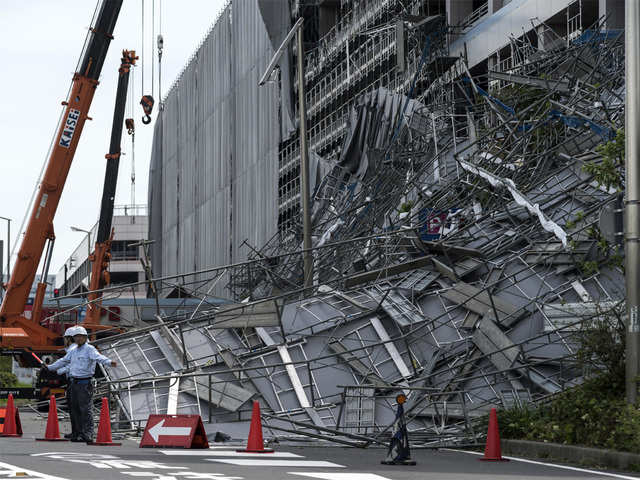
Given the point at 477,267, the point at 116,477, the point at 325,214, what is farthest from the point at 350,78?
the point at 116,477

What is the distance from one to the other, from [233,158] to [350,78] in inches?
774

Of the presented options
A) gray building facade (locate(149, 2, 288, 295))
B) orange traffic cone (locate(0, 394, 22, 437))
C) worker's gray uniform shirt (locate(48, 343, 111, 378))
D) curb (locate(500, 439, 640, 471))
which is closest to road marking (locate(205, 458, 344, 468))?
curb (locate(500, 439, 640, 471))

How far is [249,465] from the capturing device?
13648mm

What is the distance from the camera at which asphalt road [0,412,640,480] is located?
12.1 m

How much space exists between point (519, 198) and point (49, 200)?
13.9m

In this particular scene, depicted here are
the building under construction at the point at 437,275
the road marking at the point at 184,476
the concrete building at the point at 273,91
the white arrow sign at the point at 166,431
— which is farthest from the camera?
the concrete building at the point at 273,91

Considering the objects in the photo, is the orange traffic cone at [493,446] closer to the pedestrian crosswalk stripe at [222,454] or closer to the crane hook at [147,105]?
the pedestrian crosswalk stripe at [222,454]

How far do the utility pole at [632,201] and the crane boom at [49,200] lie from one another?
20489 mm

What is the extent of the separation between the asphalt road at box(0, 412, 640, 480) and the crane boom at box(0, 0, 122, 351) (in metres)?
15.3

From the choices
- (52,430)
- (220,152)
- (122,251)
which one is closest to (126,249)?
(122,251)

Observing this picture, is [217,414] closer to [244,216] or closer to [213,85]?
[244,216]

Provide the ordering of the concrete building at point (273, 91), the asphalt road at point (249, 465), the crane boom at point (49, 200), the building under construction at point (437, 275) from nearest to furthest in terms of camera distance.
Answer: the asphalt road at point (249, 465), the building under construction at point (437, 275), the crane boom at point (49, 200), the concrete building at point (273, 91)

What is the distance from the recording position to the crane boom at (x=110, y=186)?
42938mm

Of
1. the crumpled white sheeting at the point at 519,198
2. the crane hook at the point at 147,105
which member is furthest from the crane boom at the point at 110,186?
the crumpled white sheeting at the point at 519,198
